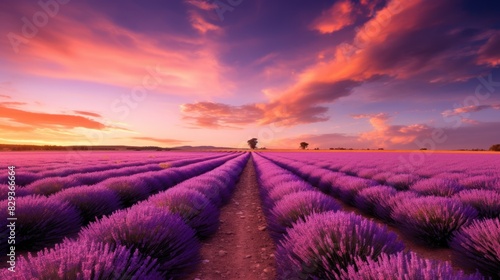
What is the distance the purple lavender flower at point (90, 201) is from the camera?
472 centimetres

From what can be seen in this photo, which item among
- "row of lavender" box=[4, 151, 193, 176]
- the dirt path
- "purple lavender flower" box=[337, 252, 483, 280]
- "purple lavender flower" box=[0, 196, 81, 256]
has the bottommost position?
the dirt path

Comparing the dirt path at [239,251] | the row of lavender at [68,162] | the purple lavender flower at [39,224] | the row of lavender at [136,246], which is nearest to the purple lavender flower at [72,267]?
the row of lavender at [136,246]

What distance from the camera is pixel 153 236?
2602mm

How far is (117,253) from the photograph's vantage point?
1938mm

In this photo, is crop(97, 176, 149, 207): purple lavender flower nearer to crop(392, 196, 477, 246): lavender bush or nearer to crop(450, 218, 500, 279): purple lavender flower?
crop(392, 196, 477, 246): lavender bush

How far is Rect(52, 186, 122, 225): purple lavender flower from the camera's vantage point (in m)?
4.72

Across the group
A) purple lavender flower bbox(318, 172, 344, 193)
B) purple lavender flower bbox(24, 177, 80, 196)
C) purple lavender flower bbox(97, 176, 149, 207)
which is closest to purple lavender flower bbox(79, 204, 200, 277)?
purple lavender flower bbox(97, 176, 149, 207)

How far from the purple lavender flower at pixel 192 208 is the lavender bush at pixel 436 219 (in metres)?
3.21

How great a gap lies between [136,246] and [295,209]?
84.3 inches

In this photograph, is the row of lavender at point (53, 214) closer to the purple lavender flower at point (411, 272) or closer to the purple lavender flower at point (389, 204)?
the purple lavender flower at point (411, 272)

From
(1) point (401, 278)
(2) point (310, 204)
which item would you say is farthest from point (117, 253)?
(2) point (310, 204)

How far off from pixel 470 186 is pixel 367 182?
270 centimetres

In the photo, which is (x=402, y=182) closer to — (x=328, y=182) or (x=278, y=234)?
(x=328, y=182)

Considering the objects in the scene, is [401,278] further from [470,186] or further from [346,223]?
[470,186]
